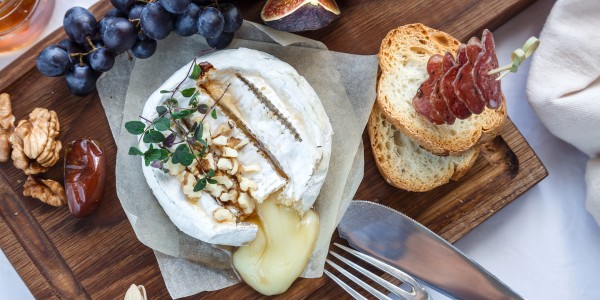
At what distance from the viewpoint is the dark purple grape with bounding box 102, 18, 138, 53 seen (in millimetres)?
1648

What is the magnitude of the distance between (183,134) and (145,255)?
0.37 metres

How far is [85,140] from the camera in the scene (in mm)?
1825

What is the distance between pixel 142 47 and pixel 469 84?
32.2 inches

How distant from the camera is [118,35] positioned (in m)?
1.65

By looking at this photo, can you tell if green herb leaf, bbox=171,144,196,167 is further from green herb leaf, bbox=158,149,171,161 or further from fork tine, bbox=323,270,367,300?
fork tine, bbox=323,270,367,300

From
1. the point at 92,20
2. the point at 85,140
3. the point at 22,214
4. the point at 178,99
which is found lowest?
the point at 22,214

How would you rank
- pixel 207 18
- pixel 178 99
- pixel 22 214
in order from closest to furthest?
pixel 207 18
pixel 178 99
pixel 22 214

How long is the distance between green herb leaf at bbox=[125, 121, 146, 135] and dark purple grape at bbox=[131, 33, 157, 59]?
196 mm

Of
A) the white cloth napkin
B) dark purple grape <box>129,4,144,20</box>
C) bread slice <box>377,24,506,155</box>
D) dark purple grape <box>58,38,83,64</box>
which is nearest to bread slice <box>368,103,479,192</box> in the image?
bread slice <box>377,24,506,155</box>

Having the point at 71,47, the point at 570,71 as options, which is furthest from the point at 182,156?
the point at 570,71

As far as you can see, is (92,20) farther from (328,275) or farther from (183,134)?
(328,275)

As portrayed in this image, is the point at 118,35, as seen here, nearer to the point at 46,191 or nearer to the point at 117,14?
the point at 117,14

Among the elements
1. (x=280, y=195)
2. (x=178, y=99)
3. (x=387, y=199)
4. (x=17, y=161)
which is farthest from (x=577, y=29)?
(x=17, y=161)

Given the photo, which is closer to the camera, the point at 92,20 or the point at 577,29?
the point at 92,20
